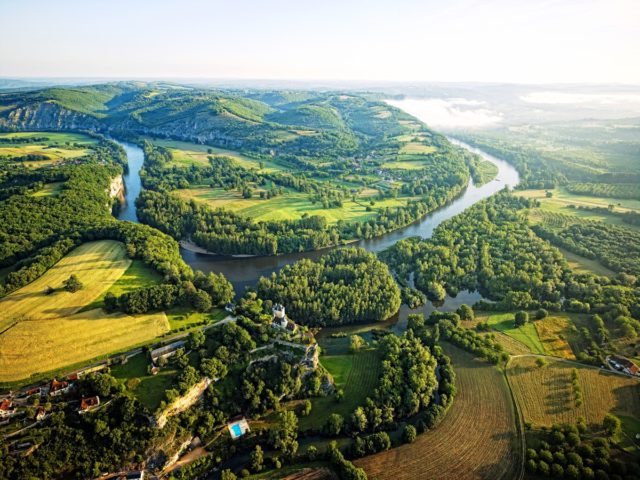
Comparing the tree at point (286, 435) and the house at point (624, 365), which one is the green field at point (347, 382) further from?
the house at point (624, 365)

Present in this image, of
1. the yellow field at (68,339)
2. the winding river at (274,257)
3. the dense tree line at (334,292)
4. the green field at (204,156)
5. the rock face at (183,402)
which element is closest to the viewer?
the rock face at (183,402)

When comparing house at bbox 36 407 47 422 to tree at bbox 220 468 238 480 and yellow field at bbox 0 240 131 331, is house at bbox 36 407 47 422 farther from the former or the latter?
tree at bbox 220 468 238 480

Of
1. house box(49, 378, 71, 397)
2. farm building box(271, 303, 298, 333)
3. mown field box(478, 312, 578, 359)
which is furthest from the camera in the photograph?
mown field box(478, 312, 578, 359)

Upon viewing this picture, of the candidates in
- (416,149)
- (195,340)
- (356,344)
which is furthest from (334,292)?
(416,149)

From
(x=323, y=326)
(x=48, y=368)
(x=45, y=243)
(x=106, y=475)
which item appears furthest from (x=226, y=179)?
(x=106, y=475)

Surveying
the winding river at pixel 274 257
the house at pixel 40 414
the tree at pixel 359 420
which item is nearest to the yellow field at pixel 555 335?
the winding river at pixel 274 257

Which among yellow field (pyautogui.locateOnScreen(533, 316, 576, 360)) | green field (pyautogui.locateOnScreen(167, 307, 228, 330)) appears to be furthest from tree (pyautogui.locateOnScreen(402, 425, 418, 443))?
green field (pyautogui.locateOnScreen(167, 307, 228, 330))

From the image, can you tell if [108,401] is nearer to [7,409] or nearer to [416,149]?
[7,409]
